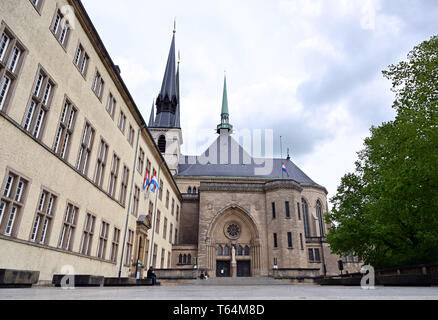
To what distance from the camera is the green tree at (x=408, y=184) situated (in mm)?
13625

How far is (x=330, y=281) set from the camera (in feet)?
74.7

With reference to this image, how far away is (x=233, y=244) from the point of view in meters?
38.1

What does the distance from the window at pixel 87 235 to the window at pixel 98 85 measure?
22.1 ft

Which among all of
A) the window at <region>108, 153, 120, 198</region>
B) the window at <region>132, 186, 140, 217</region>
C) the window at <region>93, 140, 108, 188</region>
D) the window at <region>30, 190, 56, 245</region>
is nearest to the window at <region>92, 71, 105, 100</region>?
the window at <region>93, 140, 108, 188</region>

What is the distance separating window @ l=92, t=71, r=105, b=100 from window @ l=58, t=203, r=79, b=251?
651 cm

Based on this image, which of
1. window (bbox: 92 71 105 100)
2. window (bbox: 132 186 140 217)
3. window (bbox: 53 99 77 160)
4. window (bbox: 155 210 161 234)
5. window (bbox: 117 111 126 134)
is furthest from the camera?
window (bbox: 155 210 161 234)

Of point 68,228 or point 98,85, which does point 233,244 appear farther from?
point 98,85

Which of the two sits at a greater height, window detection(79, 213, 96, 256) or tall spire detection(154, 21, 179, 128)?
tall spire detection(154, 21, 179, 128)

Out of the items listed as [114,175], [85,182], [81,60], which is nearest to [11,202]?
[85,182]

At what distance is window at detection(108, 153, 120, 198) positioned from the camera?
1801 cm

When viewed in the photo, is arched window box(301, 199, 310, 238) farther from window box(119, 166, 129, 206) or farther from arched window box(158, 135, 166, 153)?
window box(119, 166, 129, 206)

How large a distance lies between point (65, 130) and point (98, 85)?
469cm
